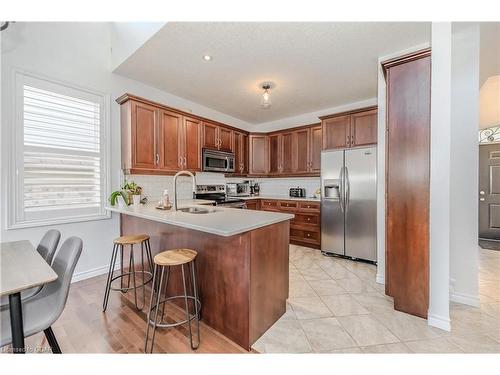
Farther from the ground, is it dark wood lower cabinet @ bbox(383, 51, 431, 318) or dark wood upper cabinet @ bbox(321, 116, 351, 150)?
dark wood upper cabinet @ bbox(321, 116, 351, 150)

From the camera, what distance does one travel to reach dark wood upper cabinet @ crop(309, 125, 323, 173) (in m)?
4.21

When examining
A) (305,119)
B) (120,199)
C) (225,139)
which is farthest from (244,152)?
(120,199)

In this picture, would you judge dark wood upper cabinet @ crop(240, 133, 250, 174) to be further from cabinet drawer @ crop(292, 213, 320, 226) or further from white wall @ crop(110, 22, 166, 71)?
white wall @ crop(110, 22, 166, 71)

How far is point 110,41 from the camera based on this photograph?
301 cm

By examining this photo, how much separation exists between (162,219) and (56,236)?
2.55 feet

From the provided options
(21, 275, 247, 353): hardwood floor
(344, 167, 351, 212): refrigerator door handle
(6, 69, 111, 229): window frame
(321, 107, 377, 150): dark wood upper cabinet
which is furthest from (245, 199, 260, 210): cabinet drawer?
(6, 69, 111, 229): window frame

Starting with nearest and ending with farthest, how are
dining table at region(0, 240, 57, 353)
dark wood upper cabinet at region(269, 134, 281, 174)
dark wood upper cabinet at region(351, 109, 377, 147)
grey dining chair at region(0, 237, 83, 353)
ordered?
dining table at region(0, 240, 57, 353) → grey dining chair at region(0, 237, 83, 353) → dark wood upper cabinet at region(351, 109, 377, 147) → dark wood upper cabinet at region(269, 134, 281, 174)

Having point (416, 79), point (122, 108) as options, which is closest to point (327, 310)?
point (416, 79)

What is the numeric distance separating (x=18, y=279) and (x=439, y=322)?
9.39ft

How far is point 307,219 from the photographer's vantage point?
4078 mm

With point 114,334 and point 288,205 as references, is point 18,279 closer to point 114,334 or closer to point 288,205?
point 114,334

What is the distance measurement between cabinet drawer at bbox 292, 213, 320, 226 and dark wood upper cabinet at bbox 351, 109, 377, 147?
1392mm

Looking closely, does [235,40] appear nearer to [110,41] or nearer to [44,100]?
[110,41]
